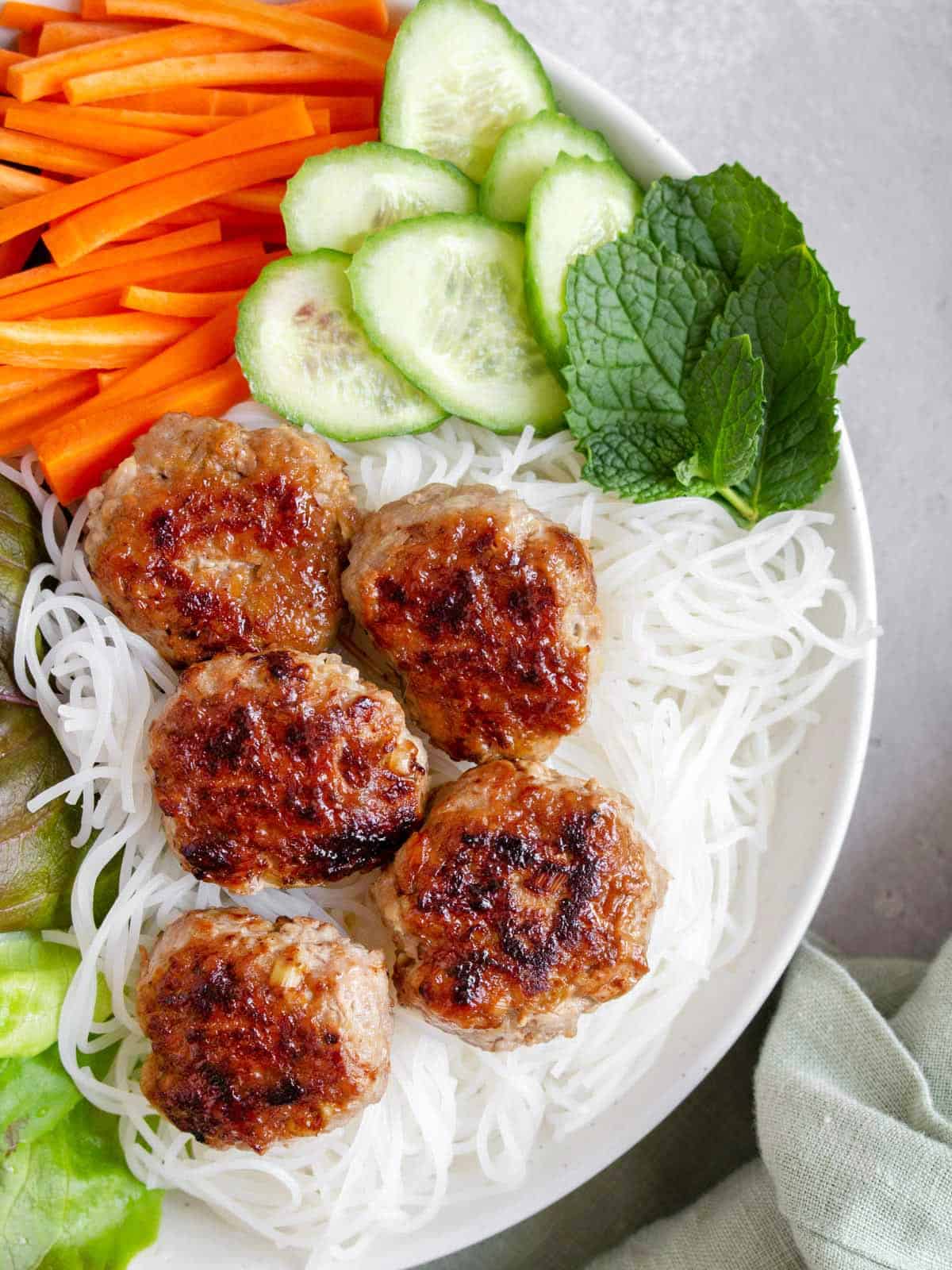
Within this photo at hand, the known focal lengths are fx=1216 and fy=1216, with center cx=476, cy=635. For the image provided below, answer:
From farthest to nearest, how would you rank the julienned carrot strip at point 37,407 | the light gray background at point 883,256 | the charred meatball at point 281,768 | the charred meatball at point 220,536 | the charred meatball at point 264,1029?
the light gray background at point 883,256 < the julienned carrot strip at point 37,407 < the charred meatball at point 220,536 < the charred meatball at point 281,768 < the charred meatball at point 264,1029

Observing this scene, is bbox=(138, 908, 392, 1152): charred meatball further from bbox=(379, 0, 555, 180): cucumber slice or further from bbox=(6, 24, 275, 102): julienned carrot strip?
bbox=(6, 24, 275, 102): julienned carrot strip

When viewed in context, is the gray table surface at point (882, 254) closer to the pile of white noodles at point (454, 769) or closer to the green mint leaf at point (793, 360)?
the pile of white noodles at point (454, 769)

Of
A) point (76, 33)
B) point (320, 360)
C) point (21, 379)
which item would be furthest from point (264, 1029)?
point (76, 33)

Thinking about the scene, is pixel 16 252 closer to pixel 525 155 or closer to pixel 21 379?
pixel 21 379

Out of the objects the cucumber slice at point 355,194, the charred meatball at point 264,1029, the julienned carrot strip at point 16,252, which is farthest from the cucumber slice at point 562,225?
the charred meatball at point 264,1029

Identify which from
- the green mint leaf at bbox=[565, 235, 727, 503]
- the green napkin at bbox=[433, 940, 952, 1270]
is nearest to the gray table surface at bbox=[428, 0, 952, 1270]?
the green napkin at bbox=[433, 940, 952, 1270]

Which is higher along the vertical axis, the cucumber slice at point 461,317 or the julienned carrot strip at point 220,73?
the julienned carrot strip at point 220,73

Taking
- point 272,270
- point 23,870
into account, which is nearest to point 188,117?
point 272,270
